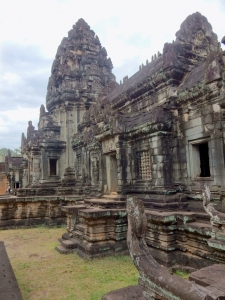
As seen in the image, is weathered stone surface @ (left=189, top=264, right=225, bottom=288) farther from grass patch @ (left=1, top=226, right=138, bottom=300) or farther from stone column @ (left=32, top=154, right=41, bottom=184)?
stone column @ (left=32, top=154, right=41, bottom=184)

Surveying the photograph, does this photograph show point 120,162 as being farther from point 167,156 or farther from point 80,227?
point 80,227

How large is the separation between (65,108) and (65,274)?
13.2 m

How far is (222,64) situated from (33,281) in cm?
720

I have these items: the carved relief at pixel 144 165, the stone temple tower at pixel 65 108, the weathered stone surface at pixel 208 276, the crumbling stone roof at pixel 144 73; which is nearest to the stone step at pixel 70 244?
the carved relief at pixel 144 165

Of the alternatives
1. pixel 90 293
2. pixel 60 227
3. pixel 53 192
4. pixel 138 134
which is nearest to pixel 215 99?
pixel 138 134

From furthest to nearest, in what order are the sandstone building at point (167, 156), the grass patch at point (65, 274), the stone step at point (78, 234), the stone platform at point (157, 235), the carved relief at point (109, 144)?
1. the carved relief at point (109, 144)
2. the stone step at point (78, 234)
3. the sandstone building at point (167, 156)
4. the stone platform at point (157, 235)
5. the grass patch at point (65, 274)

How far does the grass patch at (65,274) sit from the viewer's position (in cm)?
543

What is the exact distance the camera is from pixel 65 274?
21.2 ft

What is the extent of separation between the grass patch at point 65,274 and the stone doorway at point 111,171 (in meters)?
2.92

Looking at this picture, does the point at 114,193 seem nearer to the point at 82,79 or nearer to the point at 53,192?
the point at 53,192

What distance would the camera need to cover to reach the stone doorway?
9922 millimetres

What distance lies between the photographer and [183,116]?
7711 millimetres

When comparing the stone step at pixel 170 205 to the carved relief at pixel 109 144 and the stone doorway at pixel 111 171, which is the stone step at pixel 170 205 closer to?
the stone doorway at pixel 111 171

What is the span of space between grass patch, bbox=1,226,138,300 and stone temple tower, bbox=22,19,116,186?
8.82 metres
